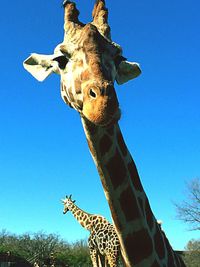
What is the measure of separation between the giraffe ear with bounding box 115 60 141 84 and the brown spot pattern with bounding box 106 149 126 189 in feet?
3.43

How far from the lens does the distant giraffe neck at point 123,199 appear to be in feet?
10.0

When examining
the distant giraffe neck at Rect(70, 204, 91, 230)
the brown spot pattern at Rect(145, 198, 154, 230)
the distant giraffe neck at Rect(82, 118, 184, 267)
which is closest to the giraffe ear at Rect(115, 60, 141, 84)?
the distant giraffe neck at Rect(82, 118, 184, 267)

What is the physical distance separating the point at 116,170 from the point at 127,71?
1231 mm

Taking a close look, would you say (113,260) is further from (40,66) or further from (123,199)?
(123,199)

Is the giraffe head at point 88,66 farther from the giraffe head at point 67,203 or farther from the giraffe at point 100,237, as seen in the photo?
the giraffe head at point 67,203

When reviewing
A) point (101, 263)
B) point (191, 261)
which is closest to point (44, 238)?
point (191, 261)

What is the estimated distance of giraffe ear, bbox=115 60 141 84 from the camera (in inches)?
156

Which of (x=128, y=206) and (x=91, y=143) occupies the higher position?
(x=91, y=143)

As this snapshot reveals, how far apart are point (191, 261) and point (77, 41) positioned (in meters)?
33.6

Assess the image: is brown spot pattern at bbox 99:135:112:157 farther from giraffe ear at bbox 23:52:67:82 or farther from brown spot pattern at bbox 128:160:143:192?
giraffe ear at bbox 23:52:67:82

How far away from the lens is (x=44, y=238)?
47.8 m

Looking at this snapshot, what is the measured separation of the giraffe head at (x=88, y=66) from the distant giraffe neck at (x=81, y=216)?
9004 millimetres

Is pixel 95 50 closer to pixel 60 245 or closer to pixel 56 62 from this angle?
pixel 56 62

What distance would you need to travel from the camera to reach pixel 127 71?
13.2ft
